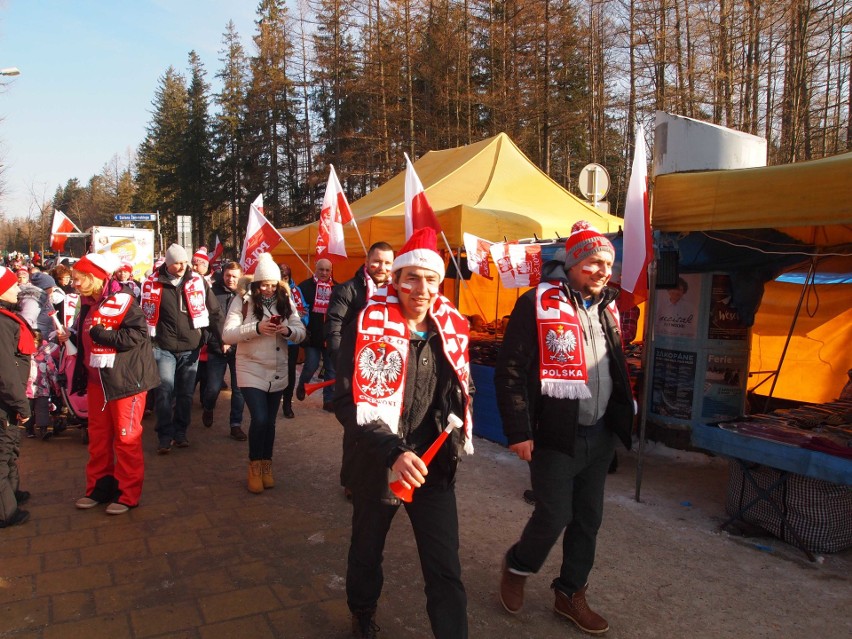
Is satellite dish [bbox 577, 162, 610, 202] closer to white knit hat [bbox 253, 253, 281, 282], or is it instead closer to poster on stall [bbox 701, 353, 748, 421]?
poster on stall [bbox 701, 353, 748, 421]

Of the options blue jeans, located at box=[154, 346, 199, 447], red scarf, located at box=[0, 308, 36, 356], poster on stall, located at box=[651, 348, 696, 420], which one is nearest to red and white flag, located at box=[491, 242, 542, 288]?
poster on stall, located at box=[651, 348, 696, 420]

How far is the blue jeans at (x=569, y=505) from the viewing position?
9.62 ft

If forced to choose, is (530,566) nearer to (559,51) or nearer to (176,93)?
(559,51)

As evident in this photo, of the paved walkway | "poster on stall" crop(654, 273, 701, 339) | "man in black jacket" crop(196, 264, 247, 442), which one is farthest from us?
"man in black jacket" crop(196, 264, 247, 442)

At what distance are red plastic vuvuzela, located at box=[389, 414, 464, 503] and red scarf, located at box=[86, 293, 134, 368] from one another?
2.87m

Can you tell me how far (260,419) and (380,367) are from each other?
2.79m

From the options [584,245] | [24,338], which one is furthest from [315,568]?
[24,338]

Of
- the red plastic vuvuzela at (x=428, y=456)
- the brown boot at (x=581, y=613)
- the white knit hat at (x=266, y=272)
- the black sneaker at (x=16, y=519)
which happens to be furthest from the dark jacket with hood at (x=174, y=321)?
the brown boot at (x=581, y=613)

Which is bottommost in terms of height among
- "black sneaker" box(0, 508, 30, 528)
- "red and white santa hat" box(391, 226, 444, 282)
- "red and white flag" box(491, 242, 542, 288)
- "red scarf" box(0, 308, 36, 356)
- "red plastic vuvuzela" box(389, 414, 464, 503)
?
"black sneaker" box(0, 508, 30, 528)

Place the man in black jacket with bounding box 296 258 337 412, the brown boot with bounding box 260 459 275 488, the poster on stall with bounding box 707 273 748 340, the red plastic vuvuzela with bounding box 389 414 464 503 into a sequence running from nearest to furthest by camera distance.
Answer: the red plastic vuvuzela with bounding box 389 414 464 503
the brown boot with bounding box 260 459 275 488
the poster on stall with bounding box 707 273 748 340
the man in black jacket with bounding box 296 258 337 412

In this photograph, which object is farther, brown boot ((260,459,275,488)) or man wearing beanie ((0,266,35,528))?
brown boot ((260,459,275,488))

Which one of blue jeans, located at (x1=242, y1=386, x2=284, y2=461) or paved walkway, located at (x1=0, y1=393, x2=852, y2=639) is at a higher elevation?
blue jeans, located at (x1=242, y1=386, x2=284, y2=461)

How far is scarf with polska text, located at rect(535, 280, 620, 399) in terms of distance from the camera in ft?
9.64

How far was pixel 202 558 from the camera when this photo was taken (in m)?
3.76
